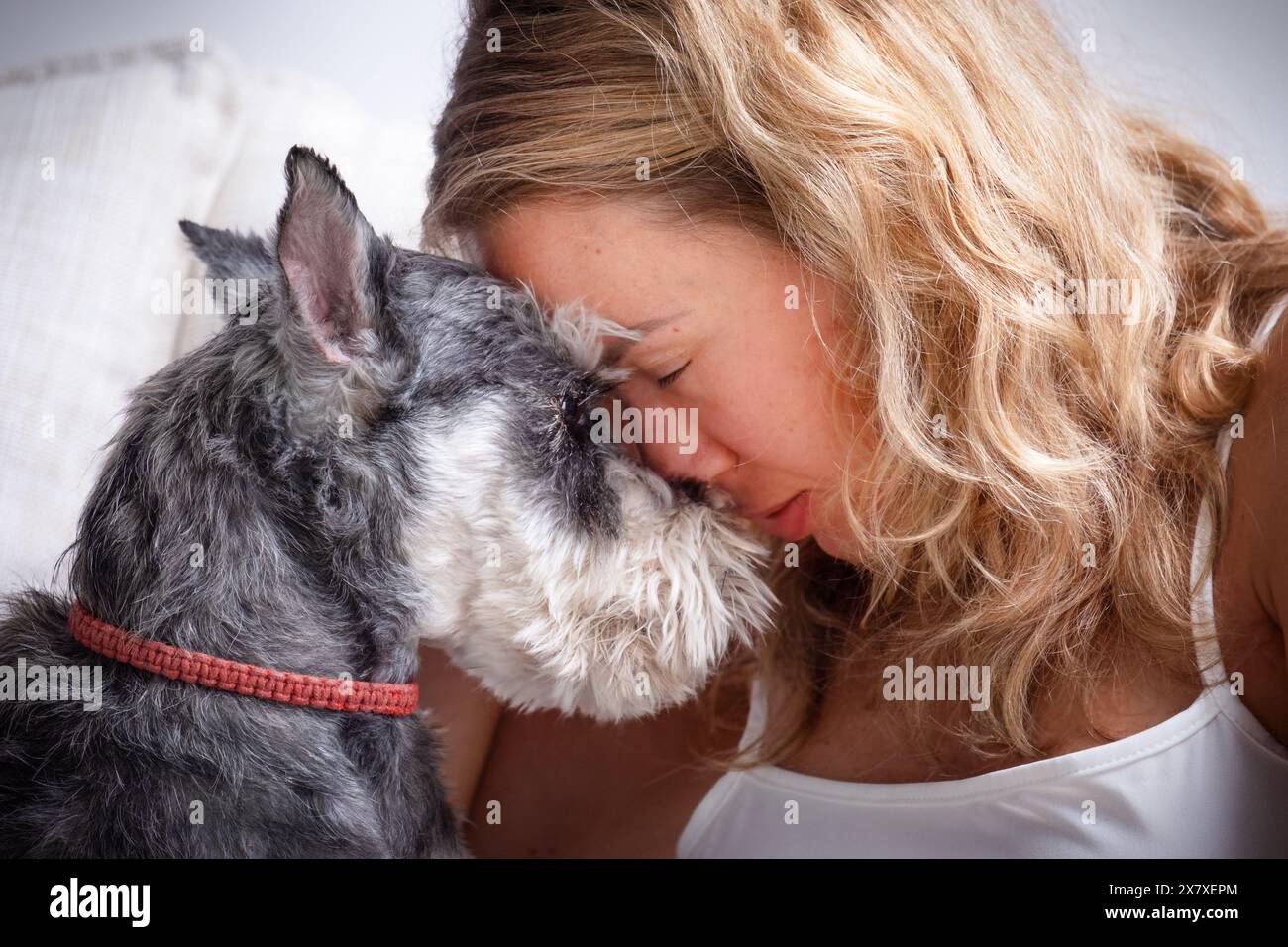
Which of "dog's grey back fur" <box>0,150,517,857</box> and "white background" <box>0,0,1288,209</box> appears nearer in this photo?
"dog's grey back fur" <box>0,150,517,857</box>

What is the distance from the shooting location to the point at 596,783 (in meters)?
2.12

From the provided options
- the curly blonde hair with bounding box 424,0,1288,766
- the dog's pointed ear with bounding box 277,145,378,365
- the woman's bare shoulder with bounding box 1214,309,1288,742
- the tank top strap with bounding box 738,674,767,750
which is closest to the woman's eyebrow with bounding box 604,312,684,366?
the curly blonde hair with bounding box 424,0,1288,766

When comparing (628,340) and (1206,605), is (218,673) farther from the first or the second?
(1206,605)

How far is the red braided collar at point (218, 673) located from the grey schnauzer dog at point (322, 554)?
0.01 metres

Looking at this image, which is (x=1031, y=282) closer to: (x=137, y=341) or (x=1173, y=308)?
(x=1173, y=308)

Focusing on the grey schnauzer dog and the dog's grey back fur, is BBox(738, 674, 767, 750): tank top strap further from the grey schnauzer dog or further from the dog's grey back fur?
the dog's grey back fur

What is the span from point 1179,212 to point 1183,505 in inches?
23.3

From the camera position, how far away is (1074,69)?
5.56 ft

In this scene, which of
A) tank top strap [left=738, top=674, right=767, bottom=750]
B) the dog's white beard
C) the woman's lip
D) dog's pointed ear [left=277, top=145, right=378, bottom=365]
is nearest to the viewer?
dog's pointed ear [left=277, top=145, right=378, bottom=365]

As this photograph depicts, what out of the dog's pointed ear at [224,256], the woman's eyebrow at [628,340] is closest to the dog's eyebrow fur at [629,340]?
the woman's eyebrow at [628,340]

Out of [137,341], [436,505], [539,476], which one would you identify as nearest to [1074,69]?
[539,476]

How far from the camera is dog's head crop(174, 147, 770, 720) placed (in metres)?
1.33

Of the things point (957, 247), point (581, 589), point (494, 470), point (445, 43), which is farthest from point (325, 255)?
point (957, 247)

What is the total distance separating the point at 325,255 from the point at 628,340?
469mm
